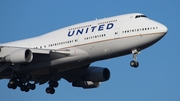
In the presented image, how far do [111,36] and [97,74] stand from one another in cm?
864

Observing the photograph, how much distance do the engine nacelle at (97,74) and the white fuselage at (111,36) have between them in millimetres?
6322

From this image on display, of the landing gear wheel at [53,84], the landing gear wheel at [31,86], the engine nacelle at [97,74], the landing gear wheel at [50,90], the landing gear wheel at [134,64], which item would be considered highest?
the engine nacelle at [97,74]

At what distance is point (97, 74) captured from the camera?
66375 mm

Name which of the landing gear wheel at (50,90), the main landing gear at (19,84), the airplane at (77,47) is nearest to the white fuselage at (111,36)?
the airplane at (77,47)

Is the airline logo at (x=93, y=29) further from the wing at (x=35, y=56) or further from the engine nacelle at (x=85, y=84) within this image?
the engine nacelle at (x=85, y=84)

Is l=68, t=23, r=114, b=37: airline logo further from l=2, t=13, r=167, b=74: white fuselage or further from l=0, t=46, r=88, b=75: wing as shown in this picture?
l=0, t=46, r=88, b=75: wing

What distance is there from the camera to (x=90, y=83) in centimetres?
6812

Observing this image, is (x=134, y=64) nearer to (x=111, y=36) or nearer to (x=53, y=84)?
(x=111, y=36)

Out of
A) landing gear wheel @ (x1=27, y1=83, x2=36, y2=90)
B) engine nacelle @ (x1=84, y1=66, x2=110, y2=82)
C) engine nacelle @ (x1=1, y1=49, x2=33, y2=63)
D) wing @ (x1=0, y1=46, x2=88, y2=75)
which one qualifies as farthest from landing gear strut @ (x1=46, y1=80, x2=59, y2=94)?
engine nacelle @ (x1=1, y1=49, x2=33, y2=63)

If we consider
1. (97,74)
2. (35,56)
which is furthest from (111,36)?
(97,74)

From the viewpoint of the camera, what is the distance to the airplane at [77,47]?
58.2m

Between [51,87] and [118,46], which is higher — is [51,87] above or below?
below

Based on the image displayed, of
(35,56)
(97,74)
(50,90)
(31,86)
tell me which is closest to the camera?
(35,56)

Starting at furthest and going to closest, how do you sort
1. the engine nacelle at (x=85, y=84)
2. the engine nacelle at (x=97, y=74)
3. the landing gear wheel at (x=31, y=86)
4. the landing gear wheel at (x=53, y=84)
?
the engine nacelle at (x=85, y=84) → the engine nacelle at (x=97, y=74) → the landing gear wheel at (x=53, y=84) → the landing gear wheel at (x=31, y=86)
